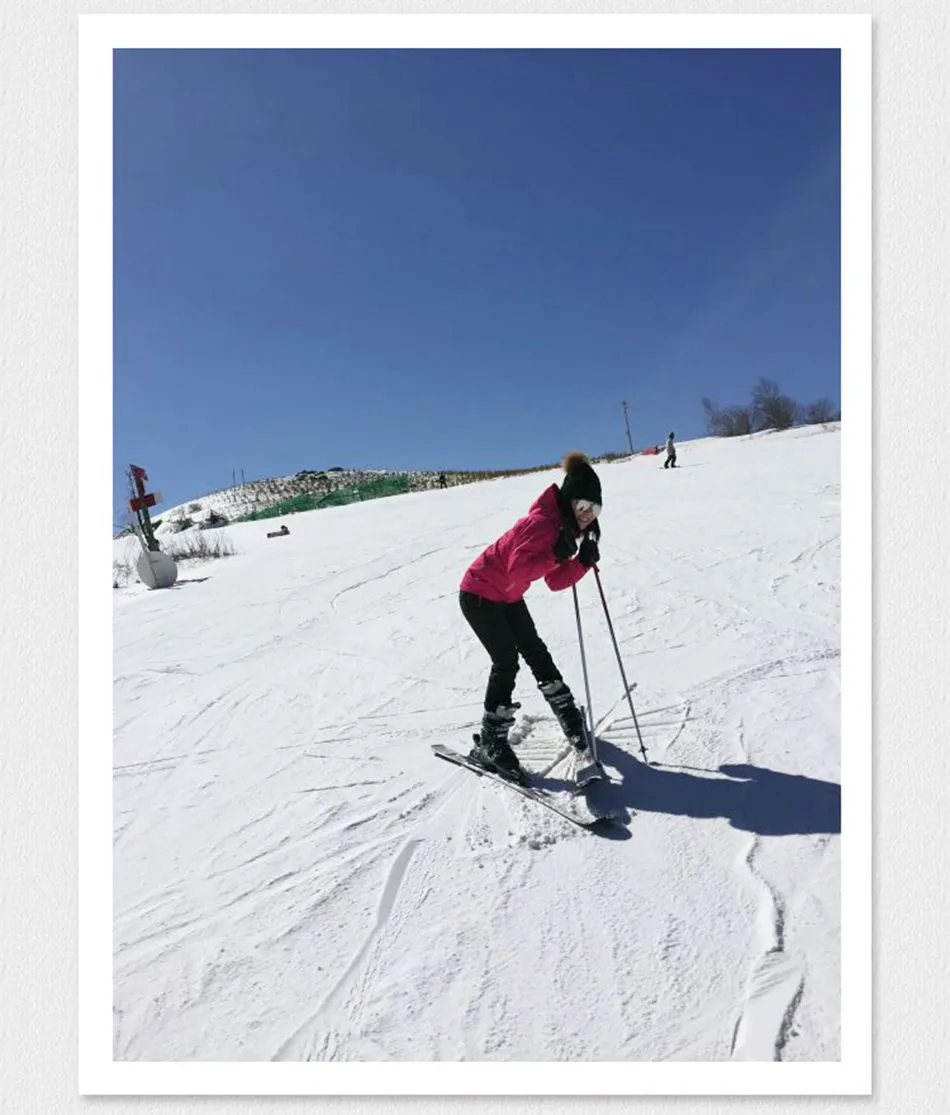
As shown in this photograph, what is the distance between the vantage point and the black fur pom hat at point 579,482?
298 centimetres

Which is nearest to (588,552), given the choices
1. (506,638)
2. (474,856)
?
(506,638)

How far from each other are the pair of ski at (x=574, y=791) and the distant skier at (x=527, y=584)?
0.05 metres

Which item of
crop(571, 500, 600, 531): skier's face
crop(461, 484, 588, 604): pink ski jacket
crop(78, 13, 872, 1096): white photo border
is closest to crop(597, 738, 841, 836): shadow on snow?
crop(78, 13, 872, 1096): white photo border

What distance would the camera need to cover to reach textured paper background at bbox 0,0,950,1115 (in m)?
2.32

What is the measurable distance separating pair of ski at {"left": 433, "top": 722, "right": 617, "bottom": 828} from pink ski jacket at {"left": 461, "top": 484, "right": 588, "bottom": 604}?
812 mm

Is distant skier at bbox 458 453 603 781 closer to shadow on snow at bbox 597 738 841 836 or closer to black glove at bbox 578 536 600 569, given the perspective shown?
black glove at bbox 578 536 600 569

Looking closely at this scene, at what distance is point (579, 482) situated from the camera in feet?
9.84

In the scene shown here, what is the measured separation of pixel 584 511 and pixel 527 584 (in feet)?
1.44

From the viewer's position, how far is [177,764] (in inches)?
146

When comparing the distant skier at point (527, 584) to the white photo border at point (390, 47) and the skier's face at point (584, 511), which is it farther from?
the white photo border at point (390, 47)

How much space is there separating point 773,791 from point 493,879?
126cm

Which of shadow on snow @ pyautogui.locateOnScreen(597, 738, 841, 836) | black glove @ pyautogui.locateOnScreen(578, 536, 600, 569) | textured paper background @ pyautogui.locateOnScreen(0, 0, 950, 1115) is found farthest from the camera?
black glove @ pyautogui.locateOnScreen(578, 536, 600, 569)
